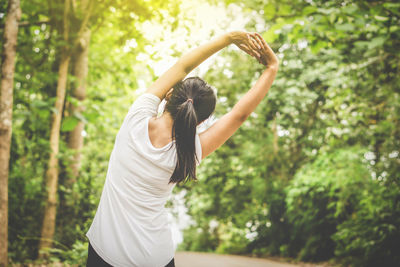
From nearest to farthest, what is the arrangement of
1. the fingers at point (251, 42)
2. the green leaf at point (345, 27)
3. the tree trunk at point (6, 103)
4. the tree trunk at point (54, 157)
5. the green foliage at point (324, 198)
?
the fingers at point (251, 42)
the green leaf at point (345, 27)
the tree trunk at point (6, 103)
the tree trunk at point (54, 157)
the green foliage at point (324, 198)

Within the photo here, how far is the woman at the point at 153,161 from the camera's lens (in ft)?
6.07

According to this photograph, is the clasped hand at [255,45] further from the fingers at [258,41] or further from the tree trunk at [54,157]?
the tree trunk at [54,157]

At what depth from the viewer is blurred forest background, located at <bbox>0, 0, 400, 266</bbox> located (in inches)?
208

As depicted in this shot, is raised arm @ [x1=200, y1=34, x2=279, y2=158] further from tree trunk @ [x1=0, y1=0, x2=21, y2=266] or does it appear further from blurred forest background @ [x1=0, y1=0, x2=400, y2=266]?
tree trunk @ [x1=0, y1=0, x2=21, y2=266]

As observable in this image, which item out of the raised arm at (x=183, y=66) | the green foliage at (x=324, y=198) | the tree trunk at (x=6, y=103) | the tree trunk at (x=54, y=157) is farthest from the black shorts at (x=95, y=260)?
the green foliage at (x=324, y=198)

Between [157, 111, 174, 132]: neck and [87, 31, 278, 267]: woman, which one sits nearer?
[87, 31, 278, 267]: woman

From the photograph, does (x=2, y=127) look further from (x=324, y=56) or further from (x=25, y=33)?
(x=324, y=56)

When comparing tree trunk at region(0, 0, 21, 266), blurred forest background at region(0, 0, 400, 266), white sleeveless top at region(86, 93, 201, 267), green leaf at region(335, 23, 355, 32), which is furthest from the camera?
blurred forest background at region(0, 0, 400, 266)

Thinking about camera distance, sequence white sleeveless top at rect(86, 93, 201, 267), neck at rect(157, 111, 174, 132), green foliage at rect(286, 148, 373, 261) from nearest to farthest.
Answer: white sleeveless top at rect(86, 93, 201, 267) → neck at rect(157, 111, 174, 132) → green foliage at rect(286, 148, 373, 261)

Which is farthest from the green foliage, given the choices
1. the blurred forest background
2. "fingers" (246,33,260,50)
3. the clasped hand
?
"fingers" (246,33,260,50)

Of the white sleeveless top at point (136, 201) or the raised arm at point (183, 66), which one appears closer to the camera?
the white sleeveless top at point (136, 201)

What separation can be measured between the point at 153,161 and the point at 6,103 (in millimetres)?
3877

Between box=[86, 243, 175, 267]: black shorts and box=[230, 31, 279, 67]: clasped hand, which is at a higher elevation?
box=[230, 31, 279, 67]: clasped hand

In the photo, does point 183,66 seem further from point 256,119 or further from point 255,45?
point 256,119
